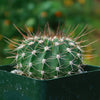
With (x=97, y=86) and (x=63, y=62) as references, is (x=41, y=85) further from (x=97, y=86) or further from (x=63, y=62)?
(x=97, y=86)

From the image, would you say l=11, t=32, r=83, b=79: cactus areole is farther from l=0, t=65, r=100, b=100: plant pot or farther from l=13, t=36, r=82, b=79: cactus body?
l=0, t=65, r=100, b=100: plant pot

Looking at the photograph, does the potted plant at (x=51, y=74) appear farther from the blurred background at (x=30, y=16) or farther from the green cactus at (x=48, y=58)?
the blurred background at (x=30, y=16)

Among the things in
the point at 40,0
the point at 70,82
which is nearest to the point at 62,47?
the point at 70,82

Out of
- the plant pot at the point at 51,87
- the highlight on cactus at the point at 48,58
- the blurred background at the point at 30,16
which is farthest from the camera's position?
the blurred background at the point at 30,16

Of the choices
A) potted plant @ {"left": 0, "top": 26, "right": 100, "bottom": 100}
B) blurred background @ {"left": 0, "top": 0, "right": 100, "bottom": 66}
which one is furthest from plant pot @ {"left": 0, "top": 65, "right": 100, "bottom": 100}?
blurred background @ {"left": 0, "top": 0, "right": 100, "bottom": 66}

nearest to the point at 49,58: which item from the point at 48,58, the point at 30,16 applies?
the point at 48,58

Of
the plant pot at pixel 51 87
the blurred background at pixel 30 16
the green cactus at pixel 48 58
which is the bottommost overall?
the plant pot at pixel 51 87

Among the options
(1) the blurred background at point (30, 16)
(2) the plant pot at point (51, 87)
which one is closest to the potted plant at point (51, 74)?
(2) the plant pot at point (51, 87)
